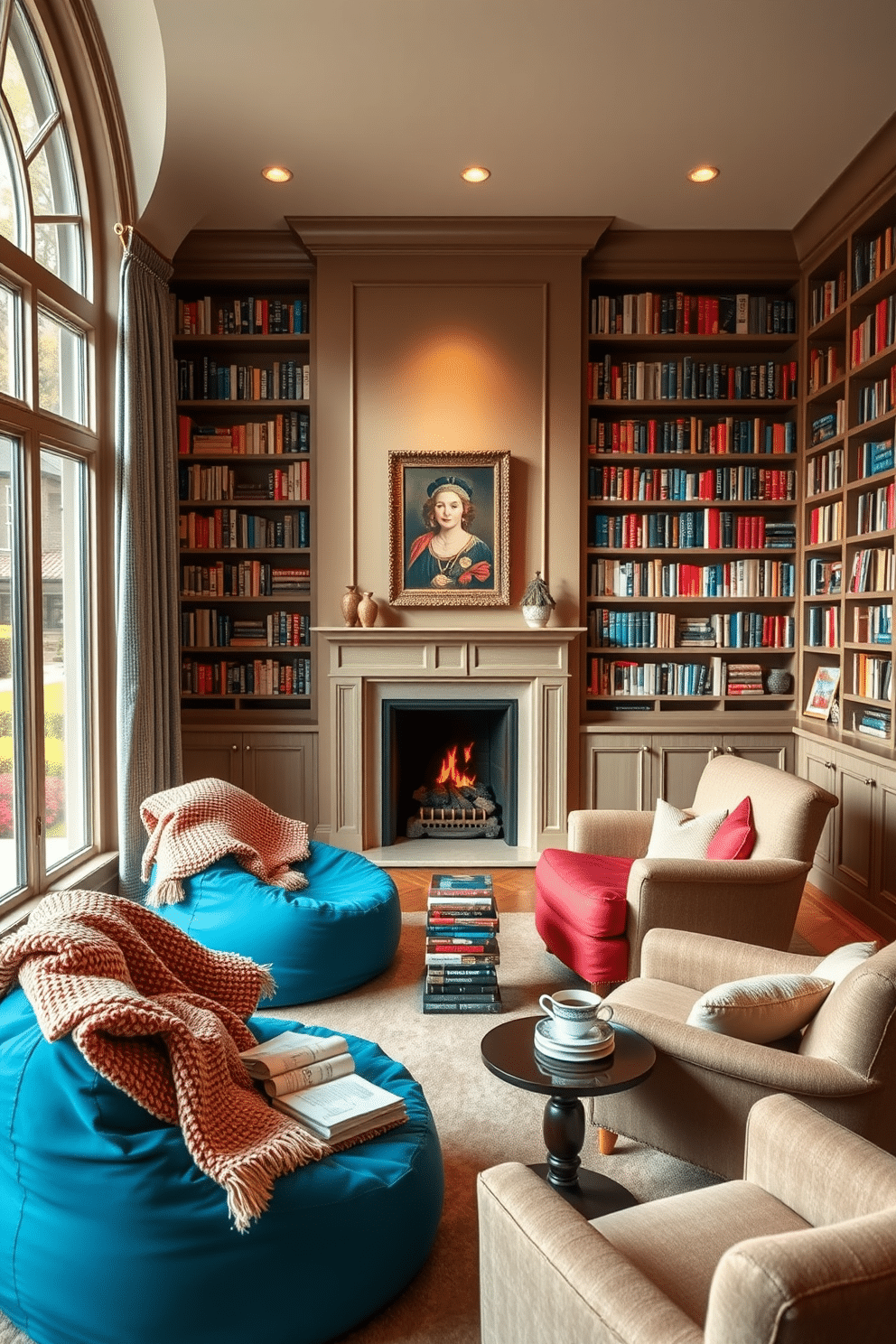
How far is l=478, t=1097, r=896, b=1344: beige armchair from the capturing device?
3.49 feet

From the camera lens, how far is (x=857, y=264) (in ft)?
15.3

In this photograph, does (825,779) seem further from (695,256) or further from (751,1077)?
(751,1077)

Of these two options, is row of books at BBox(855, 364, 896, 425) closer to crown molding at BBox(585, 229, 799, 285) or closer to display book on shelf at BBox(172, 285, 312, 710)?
crown molding at BBox(585, 229, 799, 285)

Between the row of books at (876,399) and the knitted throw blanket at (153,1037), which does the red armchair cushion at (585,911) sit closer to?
the knitted throw blanket at (153,1037)

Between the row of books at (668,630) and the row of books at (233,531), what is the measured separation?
1.76 metres

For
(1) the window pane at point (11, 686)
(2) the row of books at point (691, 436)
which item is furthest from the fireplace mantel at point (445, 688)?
(1) the window pane at point (11, 686)

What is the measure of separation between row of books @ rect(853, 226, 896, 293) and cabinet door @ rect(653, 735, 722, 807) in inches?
95.4

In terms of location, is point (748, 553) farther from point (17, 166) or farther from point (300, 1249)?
point (300, 1249)

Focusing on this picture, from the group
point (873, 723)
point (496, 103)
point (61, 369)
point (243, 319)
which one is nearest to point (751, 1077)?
point (873, 723)

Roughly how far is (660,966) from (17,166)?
3.57 metres

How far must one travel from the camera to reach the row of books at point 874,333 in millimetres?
4305

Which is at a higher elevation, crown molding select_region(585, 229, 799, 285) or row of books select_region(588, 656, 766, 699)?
crown molding select_region(585, 229, 799, 285)

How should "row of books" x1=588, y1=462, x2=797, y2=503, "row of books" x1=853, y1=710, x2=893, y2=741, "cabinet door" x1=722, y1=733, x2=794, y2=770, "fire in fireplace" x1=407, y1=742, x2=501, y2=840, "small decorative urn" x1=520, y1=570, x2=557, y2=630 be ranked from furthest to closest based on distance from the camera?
"fire in fireplace" x1=407, y1=742, x2=501, y2=840, "row of books" x1=588, y1=462, x2=797, y2=503, "cabinet door" x1=722, y1=733, x2=794, y2=770, "small decorative urn" x1=520, y1=570, x2=557, y2=630, "row of books" x1=853, y1=710, x2=893, y2=741

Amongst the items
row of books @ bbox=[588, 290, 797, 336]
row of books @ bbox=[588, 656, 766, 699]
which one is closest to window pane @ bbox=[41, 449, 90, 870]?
row of books @ bbox=[588, 656, 766, 699]
